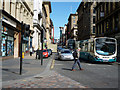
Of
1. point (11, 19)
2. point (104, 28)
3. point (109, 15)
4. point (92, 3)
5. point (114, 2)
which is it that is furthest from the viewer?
point (92, 3)

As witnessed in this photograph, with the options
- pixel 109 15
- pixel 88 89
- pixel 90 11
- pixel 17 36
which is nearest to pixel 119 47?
pixel 109 15

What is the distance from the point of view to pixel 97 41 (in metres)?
16.8

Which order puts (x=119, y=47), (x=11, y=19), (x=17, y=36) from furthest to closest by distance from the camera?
(x=119, y=47)
(x=17, y=36)
(x=11, y=19)

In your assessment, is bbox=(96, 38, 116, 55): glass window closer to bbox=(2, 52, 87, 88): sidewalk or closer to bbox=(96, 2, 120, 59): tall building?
bbox=(2, 52, 87, 88): sidewalk

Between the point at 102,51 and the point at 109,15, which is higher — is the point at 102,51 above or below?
below

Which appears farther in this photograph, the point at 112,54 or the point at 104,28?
the point at 104,28

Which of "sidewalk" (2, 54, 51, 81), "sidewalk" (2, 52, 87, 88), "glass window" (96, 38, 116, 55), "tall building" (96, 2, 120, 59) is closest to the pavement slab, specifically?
"sidewalk" (2, 52, 87, 88)

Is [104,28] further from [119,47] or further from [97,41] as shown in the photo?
[97,41]

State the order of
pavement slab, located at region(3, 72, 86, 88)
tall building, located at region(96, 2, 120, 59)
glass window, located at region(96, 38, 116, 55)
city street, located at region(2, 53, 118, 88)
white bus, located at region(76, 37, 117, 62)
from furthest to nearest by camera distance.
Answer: tall building, located at region(96, 2, 120, 59) → glass window, located at region(96, 38, 116, 55) → white bus, located at region(76, 37, 117, 62) → city street, located at region(2, 53, 118, 88) → pavement slab, located at region(3, 72, 86, 88)

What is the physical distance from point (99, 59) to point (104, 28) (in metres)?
21.1

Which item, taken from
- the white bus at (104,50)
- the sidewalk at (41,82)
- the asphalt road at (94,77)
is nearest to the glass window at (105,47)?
the white bus at (104,50)

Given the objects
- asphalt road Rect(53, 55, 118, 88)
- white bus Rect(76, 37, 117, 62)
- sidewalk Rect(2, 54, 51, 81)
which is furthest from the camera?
white bus Rect(76, 37, 117, 62)

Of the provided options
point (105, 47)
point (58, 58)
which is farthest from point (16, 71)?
point (58, 58)

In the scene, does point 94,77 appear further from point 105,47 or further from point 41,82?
point 105,47
